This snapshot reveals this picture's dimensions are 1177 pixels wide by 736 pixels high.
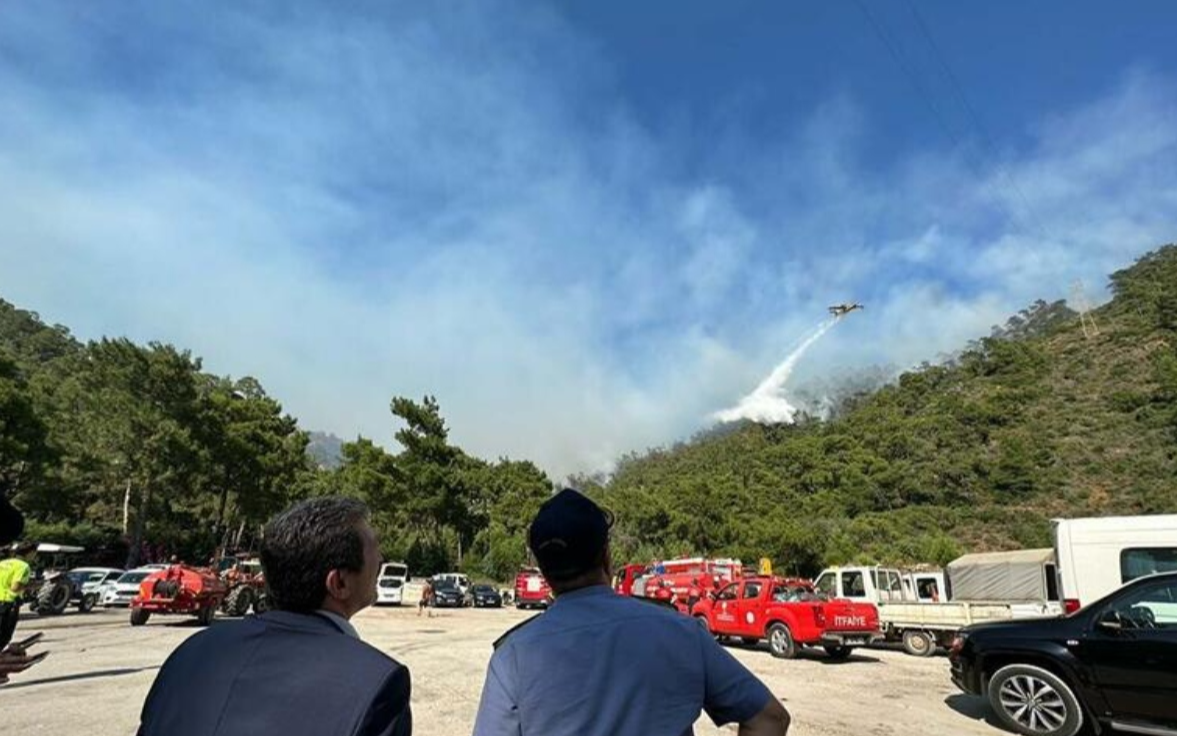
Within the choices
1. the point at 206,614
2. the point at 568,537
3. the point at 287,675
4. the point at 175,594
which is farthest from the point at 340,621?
the point at 206,614

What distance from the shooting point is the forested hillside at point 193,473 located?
38531mm

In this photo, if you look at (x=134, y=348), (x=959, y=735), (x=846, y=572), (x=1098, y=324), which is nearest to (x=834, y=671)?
(x=959, y=735)

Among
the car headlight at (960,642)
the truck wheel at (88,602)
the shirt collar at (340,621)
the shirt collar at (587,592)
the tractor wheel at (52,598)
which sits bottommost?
the truck wheel at (88,602)

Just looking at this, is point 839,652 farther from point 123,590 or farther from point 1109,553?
point 123,590

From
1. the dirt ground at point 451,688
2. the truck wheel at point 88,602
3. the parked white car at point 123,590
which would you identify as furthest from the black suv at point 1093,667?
the truck wheel at point 88,602

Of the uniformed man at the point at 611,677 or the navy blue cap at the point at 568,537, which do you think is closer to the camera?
the uniformed man at the point at 611,677

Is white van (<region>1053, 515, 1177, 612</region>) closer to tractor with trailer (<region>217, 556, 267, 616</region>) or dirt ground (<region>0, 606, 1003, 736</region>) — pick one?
dirt ground (<region>0, 606, 1003, 736</region>)

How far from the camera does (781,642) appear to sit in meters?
14.3

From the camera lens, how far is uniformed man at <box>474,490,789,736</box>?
1.77 metres

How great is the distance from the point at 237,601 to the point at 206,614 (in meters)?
1.33

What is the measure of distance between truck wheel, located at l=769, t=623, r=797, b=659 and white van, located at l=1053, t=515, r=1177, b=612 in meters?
5.03

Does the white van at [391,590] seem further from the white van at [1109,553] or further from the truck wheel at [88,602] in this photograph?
the white van at [1109,553]

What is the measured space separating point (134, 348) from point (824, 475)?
59.4 metres

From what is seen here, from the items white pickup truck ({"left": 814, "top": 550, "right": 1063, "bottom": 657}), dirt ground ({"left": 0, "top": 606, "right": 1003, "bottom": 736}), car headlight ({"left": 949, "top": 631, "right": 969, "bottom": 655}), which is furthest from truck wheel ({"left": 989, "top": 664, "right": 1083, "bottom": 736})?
white pickup truck ({"left": 814, "top": 550, "right": 1063, "bottom": 657})
